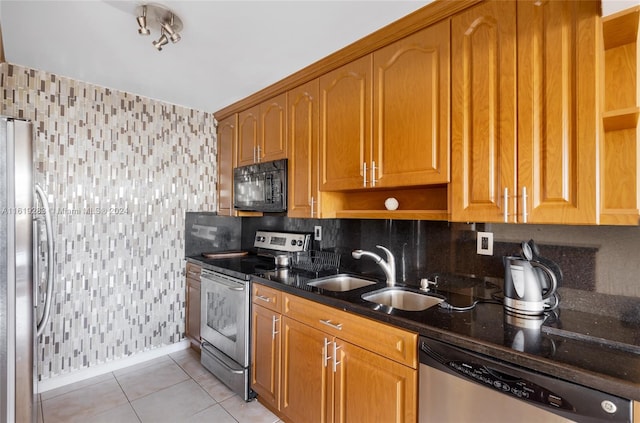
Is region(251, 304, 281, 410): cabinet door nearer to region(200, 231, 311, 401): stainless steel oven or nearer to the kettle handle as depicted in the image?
region(200, 231, 311, 401): stainless steel oven

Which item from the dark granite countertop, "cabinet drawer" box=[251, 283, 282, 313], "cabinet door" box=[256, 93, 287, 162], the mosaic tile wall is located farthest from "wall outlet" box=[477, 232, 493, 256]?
the mosaic tile wall

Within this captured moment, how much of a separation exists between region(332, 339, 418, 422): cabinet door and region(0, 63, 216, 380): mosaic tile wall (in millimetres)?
1979

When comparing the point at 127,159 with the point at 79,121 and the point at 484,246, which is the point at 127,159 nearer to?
the point at 79,121

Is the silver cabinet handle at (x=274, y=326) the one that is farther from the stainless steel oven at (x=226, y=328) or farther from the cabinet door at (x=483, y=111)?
the cabinet door at (x=483, y=111)

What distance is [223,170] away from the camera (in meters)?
3.10

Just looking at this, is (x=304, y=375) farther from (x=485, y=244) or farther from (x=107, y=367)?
(x=107, y=367)

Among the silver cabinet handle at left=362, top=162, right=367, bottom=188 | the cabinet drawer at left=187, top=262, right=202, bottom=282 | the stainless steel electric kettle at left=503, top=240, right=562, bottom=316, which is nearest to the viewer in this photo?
the stainless steel electric kettle at left=503, top=240, right=562, bottom=316

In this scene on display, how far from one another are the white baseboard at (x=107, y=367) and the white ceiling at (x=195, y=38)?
2.25m

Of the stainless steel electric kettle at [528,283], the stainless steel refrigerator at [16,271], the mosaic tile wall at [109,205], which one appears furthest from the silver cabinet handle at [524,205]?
the mosaic tile wall at [109,205]

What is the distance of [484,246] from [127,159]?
274 centimetres

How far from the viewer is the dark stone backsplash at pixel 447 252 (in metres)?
1.33

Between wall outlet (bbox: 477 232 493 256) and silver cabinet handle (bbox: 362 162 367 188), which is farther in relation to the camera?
silver cabinet handle (bbox: 362 162 367 188)

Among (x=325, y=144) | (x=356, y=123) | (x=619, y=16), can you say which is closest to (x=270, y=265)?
(x=325, y=144)

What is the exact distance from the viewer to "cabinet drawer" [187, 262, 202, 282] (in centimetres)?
277
